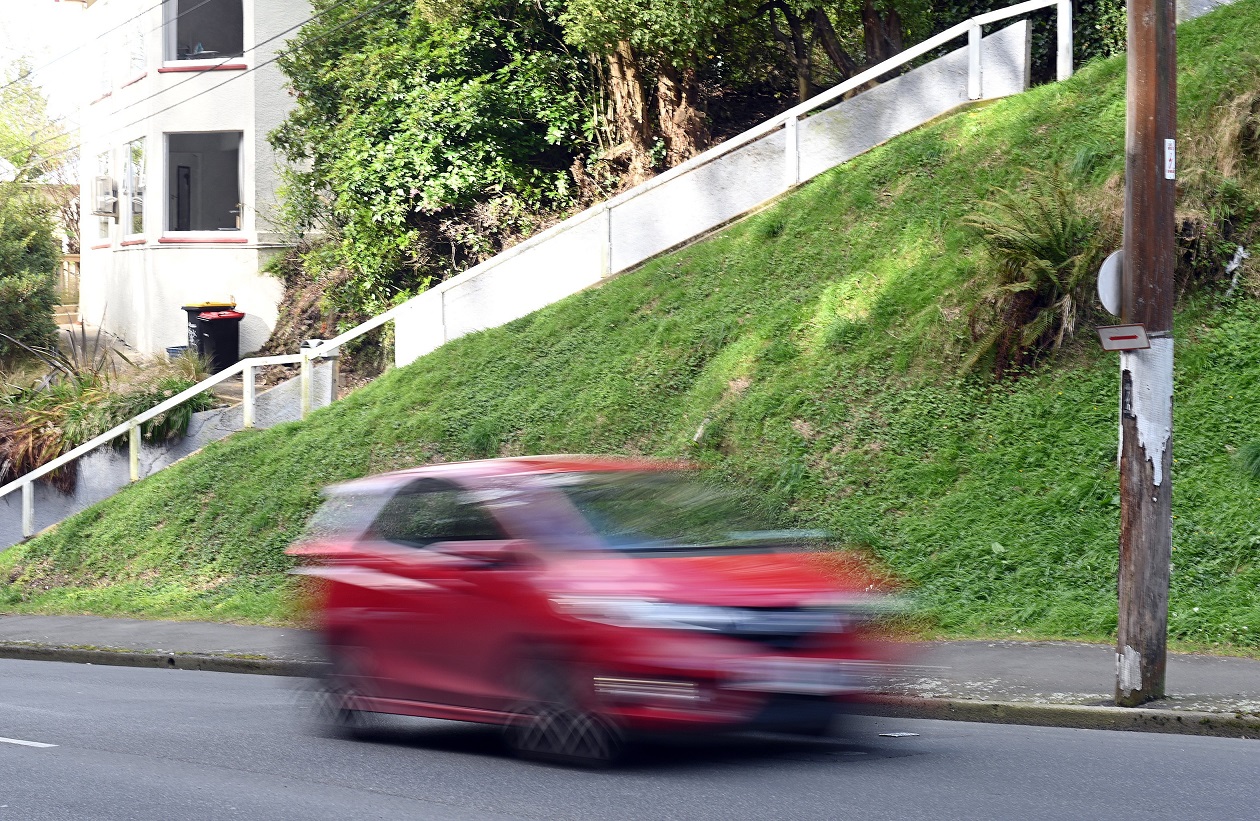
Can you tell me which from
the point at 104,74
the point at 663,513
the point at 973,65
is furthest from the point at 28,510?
the point at 663,513

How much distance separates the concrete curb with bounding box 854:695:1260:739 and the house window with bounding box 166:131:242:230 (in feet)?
85.6

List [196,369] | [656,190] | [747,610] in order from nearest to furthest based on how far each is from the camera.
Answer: [747,610] → [656,190] → [196,369]

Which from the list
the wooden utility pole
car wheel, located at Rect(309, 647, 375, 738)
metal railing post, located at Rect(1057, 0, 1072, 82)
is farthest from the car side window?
metal railing post, located at Rect(1057, 0, 1072, 82)

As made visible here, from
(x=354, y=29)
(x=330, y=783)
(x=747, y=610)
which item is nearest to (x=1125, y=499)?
(x=747, y=610)

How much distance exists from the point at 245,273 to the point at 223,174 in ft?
13.7

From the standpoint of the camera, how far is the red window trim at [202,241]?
3059 centimetres

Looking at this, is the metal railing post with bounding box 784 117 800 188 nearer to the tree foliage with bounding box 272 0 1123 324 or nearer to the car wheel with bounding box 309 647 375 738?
the tree foliage with bounding box 272 0 1123 324

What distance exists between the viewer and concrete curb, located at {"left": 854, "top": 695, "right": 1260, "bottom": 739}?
8672mm

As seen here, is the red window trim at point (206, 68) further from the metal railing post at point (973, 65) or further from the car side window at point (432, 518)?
the car side window at point (432, 518)

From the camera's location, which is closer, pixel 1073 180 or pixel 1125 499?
pixel 1125 499

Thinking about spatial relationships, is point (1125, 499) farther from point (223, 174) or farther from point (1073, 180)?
point (223, 174)

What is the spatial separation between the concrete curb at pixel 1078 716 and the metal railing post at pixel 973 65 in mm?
11600

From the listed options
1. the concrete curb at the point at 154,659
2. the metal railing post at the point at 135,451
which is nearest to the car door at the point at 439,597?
the concrete curb at the point at 154,659

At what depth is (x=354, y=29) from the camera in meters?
26.5
